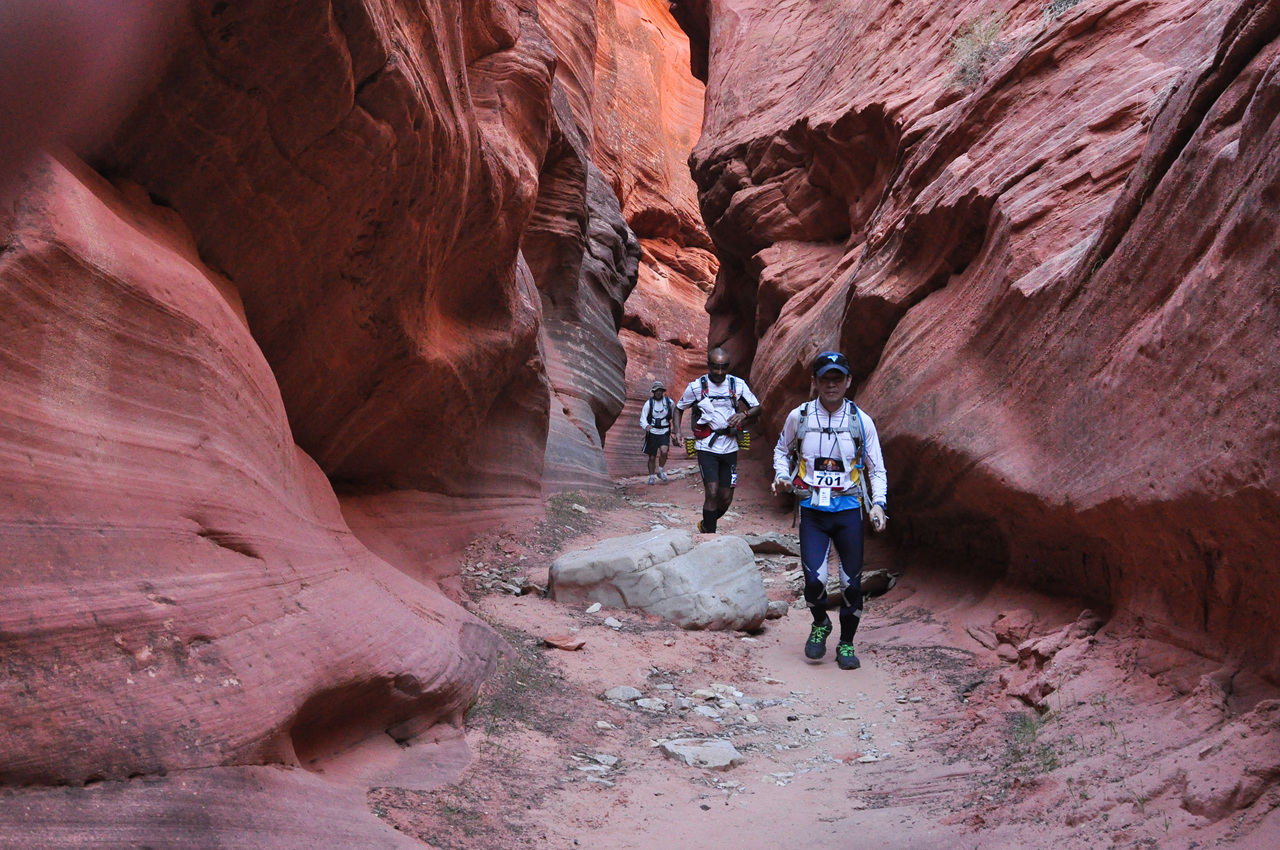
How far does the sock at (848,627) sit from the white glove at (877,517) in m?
0.66

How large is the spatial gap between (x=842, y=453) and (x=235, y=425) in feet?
12.9

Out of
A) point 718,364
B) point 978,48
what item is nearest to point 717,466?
point 718,364

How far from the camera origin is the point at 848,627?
→ 5.61m

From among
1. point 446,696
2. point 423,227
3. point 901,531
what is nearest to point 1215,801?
point 446,696

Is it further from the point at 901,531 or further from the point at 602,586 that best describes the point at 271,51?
the point at 901,531

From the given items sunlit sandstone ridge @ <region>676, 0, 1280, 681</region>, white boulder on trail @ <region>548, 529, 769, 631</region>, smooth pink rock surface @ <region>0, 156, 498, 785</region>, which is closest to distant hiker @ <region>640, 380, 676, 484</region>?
sunlit sandstone ridge @ <region>676, 0, 1280, 681</region>

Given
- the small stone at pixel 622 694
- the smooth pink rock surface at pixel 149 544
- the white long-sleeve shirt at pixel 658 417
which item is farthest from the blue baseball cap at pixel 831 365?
the white long-sleeve shirt at pixel 658 417

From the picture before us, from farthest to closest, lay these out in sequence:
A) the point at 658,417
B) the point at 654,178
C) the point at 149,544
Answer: the point at 654,178 < the point at 658,417 < the point at 149,544

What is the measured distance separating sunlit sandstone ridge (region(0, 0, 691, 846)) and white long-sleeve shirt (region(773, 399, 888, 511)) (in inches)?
99.7

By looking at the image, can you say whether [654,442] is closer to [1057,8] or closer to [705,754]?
[1057,8]

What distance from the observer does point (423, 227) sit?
536 centimetres

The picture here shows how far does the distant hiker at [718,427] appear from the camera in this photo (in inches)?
350

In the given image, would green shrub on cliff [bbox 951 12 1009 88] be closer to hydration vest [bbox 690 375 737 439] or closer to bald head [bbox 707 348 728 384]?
bald head [bbox 707 348 728 384]

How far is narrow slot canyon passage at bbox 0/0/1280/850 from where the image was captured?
2346mm
